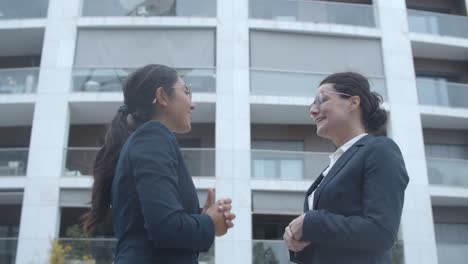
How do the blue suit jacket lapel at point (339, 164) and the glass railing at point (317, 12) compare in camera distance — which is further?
the glass railing at point (317, 12)

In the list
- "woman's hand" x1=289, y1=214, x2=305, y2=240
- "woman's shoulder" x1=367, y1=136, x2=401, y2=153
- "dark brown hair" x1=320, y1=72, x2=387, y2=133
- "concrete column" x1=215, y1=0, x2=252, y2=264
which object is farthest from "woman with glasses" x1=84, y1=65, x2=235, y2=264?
"concrete column" x1=215, y1=0, x2=252, y2=264

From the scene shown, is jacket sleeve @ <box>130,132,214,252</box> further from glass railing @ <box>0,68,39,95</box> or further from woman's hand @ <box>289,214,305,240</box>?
glass railing @ <box>0,68,39,95</box>

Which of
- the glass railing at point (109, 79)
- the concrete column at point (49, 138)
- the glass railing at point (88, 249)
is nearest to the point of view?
the glass railing at point (88, 249)

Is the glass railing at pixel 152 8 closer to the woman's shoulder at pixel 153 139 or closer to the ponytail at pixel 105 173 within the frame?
the ponytail at pixel 105 173

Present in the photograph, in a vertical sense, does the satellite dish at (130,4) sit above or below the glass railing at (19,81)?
above

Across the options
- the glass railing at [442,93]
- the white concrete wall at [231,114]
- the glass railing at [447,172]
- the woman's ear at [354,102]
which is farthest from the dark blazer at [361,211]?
the glass railing at [442,93]

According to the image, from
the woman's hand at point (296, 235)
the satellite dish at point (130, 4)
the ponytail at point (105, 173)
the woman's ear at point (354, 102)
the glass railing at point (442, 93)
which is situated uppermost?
the satellite dish at point (130, 4)

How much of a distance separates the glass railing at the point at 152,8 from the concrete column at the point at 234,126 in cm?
60

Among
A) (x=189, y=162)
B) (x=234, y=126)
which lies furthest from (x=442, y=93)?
(x=189, y=162)

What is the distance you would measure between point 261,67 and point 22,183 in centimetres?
869

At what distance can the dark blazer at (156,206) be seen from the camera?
193 cm

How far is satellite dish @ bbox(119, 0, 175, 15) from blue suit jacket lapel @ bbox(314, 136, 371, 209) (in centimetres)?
1549

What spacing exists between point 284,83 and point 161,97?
14.3 meters

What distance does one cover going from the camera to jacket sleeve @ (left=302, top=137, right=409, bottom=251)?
2.15 m
